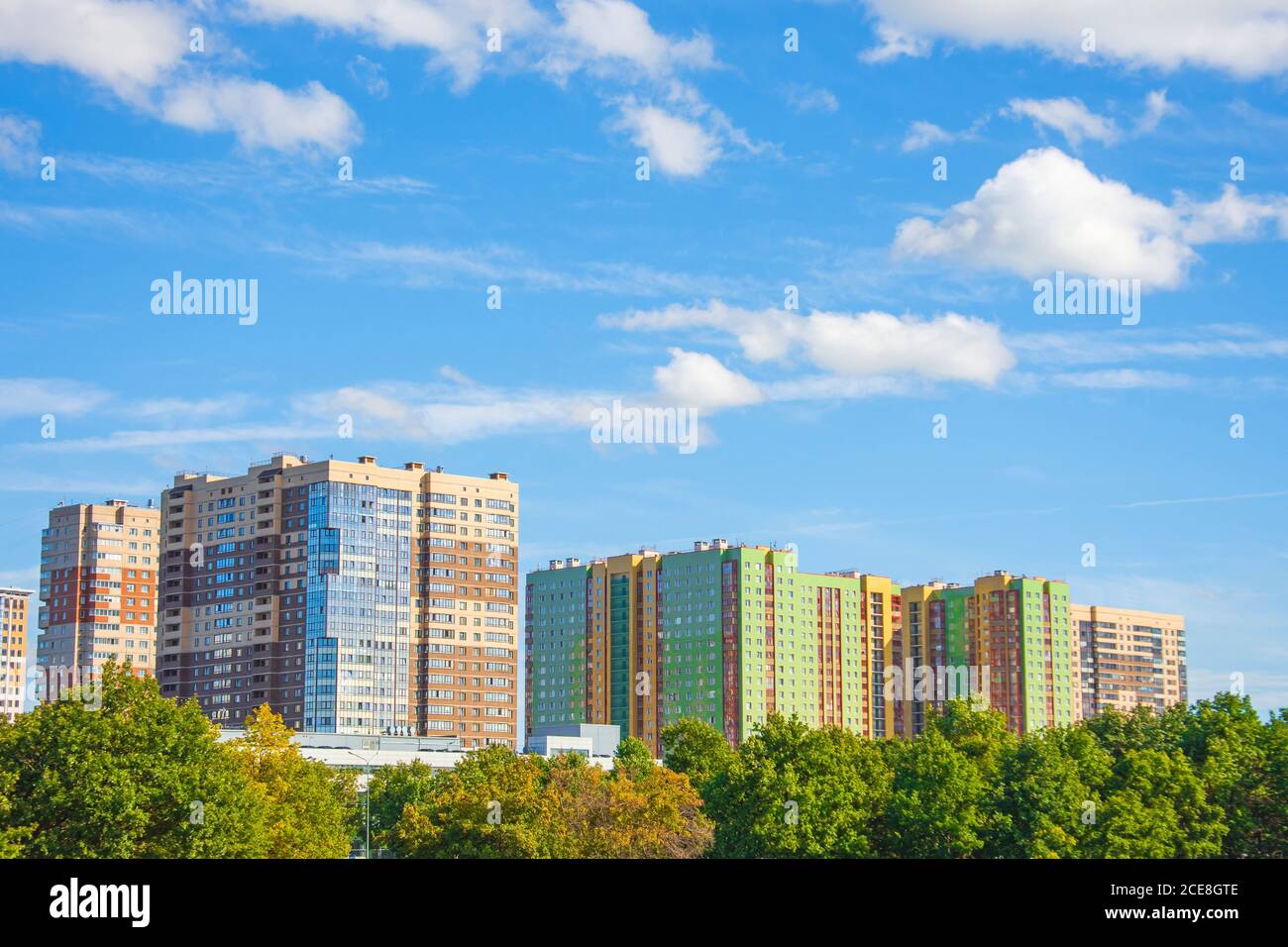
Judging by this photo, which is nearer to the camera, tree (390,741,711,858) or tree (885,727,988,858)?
tree (885,727,988,858)

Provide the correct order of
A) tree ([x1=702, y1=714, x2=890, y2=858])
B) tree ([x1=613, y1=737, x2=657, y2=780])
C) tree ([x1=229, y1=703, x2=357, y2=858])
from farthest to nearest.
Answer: tree ([x1=613, y1=737, x2=657, y2=780]) → tree ([x1=702, y1=714, x2=890, y2=858]) → tree ([x1=229, y1=703, x2=357, y2=858])

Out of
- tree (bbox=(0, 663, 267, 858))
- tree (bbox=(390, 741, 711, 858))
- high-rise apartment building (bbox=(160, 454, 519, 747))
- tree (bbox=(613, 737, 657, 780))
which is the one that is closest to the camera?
tree (bbox=(0, 663, 267, 858))

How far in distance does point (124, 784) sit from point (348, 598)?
9989cm

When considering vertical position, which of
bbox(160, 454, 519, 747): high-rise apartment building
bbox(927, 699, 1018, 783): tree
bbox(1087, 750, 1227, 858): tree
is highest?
bbox(160, 454, 519, 747): high-rise apartment building

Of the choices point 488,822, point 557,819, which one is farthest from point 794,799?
point 488,822

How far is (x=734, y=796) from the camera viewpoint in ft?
281

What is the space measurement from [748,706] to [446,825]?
104 meters

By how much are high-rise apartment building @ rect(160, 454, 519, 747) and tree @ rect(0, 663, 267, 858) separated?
9323cm

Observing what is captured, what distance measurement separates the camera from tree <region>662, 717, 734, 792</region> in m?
113

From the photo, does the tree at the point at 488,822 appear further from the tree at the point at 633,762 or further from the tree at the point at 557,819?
the tree at the point at 633,762

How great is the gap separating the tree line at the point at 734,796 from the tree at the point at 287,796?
0.46 feet

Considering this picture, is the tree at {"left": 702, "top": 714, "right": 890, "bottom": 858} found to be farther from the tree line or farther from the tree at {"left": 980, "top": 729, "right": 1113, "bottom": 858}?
the tree at {"left": 980, "top": 729, "right": 1113, "bottom": 858}

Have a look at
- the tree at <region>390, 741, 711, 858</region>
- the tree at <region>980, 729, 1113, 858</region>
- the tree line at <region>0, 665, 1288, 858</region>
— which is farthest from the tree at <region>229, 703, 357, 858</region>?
the tree at <region>980, 729, 1113, 858</region>
